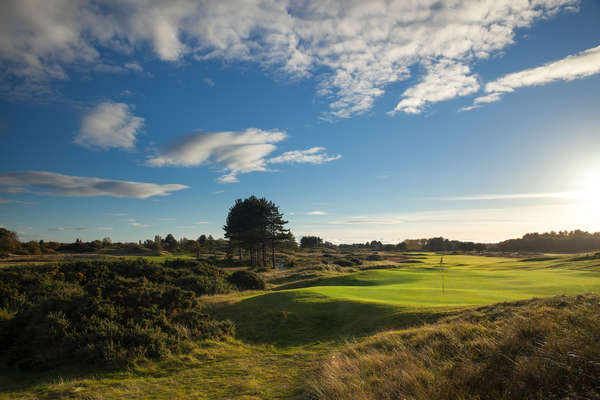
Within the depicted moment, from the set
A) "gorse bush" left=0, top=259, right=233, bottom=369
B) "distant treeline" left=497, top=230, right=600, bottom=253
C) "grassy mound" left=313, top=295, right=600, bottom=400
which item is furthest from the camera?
"distant treeline" left=497, top=230, right=600, bottom=253

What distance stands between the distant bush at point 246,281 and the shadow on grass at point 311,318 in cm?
1099

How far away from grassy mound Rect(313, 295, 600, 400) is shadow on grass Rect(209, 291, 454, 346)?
16.0ft

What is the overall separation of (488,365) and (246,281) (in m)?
26.8

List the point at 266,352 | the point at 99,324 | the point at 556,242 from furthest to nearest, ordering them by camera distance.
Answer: the point at 556,242 → the point at 266,352 → the point at 99,324

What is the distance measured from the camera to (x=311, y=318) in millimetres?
15234

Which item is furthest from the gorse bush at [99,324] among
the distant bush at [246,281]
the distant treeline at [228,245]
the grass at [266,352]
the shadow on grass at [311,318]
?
the distant treeline at [228,245]

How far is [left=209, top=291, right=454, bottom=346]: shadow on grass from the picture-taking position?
12.8 metres

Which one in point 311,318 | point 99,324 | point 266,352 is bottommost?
point 266,352

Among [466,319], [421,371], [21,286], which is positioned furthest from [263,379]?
[21,286]

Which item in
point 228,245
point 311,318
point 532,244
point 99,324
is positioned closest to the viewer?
point 99,324

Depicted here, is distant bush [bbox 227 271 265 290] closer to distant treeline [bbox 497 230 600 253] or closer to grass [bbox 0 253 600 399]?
grass [bbox 0 253 600 399]

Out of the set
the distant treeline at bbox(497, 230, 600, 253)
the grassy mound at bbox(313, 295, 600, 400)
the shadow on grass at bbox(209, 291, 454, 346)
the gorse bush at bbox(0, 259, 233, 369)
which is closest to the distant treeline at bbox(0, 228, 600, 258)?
the distant treeline at bbox(497, 230, 600, 253)

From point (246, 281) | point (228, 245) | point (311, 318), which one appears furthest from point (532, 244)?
point (311, 318)

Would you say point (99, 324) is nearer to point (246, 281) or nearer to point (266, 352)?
point (266, 352)
